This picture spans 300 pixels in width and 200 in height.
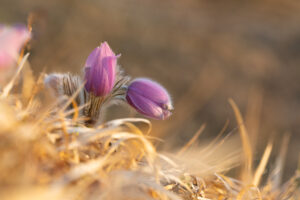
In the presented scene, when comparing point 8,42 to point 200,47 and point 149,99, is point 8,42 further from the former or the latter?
point 200,47

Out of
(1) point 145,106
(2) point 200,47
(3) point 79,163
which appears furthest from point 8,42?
(2) point 200,47

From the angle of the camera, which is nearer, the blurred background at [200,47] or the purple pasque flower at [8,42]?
the purple pasque flower at [8,42]

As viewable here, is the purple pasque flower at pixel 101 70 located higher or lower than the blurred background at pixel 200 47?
lower

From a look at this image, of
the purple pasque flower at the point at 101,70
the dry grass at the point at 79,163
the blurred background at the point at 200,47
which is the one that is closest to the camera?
the dry grass at the point at 79,163

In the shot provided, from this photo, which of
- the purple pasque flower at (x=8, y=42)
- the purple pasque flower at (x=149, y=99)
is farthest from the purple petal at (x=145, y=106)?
the purple pasque flower at (x=8, y=42)

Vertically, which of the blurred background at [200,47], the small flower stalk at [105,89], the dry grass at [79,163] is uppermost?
the blurred background at [200,47]

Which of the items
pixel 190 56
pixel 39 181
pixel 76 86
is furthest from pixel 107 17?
pixel 39 181

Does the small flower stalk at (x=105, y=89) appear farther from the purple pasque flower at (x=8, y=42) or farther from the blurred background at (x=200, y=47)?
the blurred background at (x=200, y=47)

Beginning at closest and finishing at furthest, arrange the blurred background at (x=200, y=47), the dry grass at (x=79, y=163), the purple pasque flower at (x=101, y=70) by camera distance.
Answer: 1. the dry grass at (x=79, y=163)
2. the purple pasque flower at (x=101, y=70)
3. the blurred background at (x=200, y=47)
